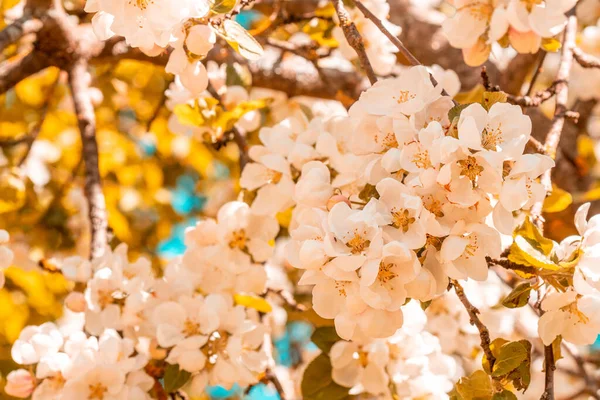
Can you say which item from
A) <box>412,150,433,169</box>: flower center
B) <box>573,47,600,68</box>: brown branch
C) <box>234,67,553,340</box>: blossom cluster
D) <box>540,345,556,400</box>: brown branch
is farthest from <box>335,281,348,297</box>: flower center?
<box>573,47,600,68</box>: brown branch

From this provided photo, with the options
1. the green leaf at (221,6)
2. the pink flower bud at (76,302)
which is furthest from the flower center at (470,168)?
the pink flower bud at (76,302)

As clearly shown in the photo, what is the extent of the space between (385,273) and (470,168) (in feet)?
0.49

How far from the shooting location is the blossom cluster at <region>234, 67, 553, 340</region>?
32.4 inches

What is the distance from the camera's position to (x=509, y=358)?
3.03ft

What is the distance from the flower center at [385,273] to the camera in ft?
2.75

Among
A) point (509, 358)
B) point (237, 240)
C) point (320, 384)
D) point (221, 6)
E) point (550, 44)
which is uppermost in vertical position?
point (221, 6)

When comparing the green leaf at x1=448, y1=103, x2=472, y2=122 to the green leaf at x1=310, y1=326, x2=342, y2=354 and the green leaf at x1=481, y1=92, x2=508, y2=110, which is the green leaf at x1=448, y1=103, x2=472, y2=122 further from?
the green leaf at x1=310, y1=326, x2=342, y2=354

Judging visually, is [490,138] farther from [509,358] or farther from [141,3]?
[141,3]

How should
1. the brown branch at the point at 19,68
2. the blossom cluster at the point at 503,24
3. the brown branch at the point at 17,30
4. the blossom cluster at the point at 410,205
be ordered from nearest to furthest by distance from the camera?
the blossom cluster at the point at 410,205
the blossom cluster at the point at 503,24
the brown branch at the point at 17,30
the brown branch at the point at 19,68

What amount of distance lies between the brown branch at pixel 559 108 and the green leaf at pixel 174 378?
22.8 inches

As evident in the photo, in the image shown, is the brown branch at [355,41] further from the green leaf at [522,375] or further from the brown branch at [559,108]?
the green leaf at [522,375]

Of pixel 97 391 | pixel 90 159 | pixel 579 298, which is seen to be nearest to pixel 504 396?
pixel 579 298

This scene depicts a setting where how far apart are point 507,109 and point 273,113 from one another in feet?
3.75

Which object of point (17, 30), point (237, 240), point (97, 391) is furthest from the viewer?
point (17, 30)
